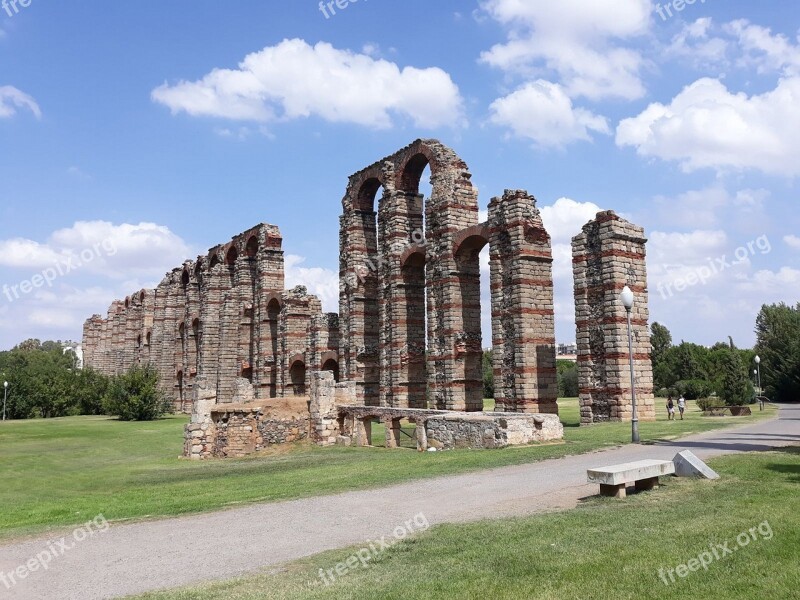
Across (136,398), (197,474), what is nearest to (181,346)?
(136,398)

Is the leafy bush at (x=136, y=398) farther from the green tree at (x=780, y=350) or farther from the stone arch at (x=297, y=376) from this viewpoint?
the green tree at (x=780, y=350)

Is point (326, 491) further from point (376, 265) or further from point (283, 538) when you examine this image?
point (376, 265)

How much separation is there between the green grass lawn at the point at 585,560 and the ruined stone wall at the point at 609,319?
44.9 ft

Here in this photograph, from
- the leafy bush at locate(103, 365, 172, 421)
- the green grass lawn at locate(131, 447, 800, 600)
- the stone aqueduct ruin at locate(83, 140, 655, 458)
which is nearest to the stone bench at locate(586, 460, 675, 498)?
the green grass lawn at locate(131, 447, 800, 600)

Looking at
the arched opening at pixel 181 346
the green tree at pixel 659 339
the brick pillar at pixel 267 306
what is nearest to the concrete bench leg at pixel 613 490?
the brick pillar at pixel 267 306

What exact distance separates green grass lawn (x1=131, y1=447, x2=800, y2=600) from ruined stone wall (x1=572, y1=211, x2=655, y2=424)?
13673 mm

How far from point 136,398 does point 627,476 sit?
3852 cm

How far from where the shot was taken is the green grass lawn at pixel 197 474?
10766mm

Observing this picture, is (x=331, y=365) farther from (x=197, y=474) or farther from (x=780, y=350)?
(x=780, y=350)

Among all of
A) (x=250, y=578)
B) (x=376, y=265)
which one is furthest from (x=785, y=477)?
(x=376, y=265)

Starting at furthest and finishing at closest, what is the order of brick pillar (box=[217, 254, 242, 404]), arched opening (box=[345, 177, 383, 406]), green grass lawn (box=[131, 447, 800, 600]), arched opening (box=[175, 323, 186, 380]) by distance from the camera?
arched opening (box=[175, 323, 186, 380]), brick pillar (box=[217, 254, 242, 404]), arched opening (box=[345, 177, 383, 406]), green grass lawn (box=[131, 447, 800, 600])

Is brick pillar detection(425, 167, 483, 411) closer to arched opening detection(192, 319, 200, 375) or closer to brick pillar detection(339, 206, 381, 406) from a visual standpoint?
brick pillar detection(339, 206, 381, 406)
